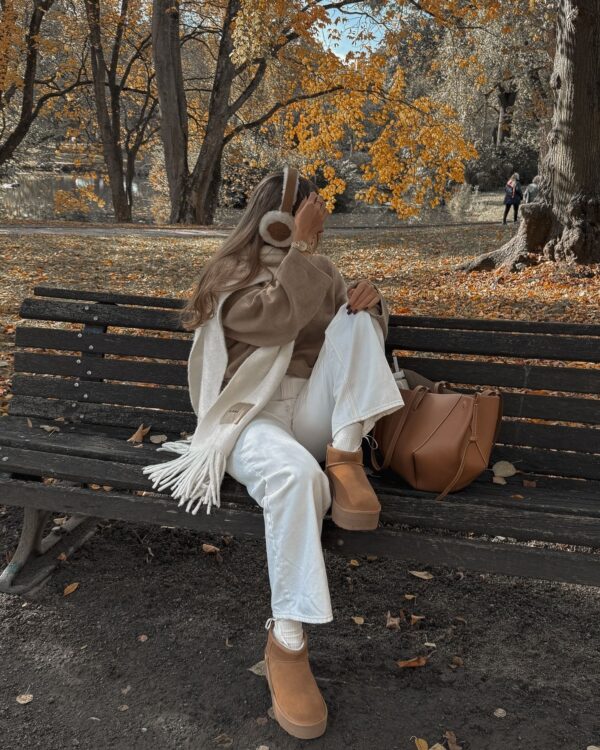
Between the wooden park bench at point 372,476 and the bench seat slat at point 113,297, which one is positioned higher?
the bench seat slat at point 113,297

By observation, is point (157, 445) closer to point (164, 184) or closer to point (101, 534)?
point (101, 534)

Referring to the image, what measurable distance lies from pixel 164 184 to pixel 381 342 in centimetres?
2712

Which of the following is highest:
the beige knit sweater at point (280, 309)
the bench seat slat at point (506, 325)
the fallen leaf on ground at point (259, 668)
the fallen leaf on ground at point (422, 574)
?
the beige knit sweater at point (280, 309)

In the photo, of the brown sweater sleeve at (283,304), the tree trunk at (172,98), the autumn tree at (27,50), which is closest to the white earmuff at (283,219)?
the brown sweater sleeve at (283,304)

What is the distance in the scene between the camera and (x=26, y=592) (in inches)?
120

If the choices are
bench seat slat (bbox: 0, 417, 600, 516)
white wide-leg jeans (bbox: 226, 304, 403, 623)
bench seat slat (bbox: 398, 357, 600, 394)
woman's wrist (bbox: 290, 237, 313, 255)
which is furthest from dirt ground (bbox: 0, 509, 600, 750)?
woman's wrist (bbox: 290, 237, 313, 255)

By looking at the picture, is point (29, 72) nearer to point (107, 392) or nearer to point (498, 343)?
point (107, 392)

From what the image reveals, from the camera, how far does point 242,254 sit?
9.52 feet

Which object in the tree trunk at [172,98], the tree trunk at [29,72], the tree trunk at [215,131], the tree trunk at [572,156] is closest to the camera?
the tree trunk at [572,156]

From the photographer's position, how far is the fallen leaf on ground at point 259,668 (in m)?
2.61

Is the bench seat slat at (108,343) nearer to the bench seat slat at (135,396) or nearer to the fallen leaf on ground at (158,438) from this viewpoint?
the bench seat slat at (135,396)

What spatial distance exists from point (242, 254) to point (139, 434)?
100 centimetres

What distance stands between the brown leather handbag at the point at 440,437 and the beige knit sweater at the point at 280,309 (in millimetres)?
378

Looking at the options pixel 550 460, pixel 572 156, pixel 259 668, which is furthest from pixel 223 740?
pixel 572 156
